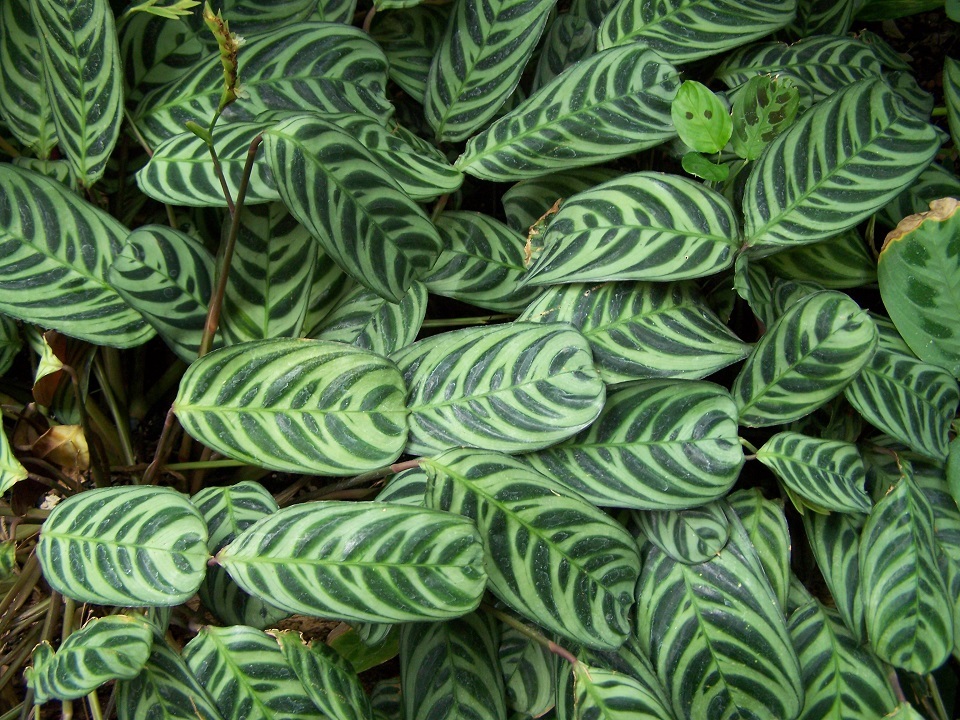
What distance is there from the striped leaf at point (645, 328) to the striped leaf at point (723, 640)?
0.23 meters

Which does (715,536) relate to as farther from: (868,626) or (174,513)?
(174,513)

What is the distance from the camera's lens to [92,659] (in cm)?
85

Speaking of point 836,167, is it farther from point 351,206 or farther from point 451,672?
point 451,672

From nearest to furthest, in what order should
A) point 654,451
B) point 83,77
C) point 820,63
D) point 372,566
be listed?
point 372,566, point 654,451, point 83,77, point 820,63

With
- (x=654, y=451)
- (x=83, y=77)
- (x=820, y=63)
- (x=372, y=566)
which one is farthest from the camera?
(x=820, y=63)

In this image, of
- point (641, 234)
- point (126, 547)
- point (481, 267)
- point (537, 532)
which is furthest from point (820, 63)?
point (126, 547)

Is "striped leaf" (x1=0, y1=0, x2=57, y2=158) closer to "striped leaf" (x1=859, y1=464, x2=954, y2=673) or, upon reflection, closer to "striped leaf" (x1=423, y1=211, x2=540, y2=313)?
"striped leaf" (x1=423, y1=211, x2=540, y2=313)

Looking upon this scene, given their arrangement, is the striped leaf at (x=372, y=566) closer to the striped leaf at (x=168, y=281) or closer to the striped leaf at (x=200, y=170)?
the striped leaf at (x=168, y=281)

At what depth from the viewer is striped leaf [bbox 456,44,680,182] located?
1039mm

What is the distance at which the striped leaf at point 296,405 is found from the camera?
916 mm

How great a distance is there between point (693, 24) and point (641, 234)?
0.37 m

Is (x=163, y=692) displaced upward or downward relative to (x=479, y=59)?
Result: downward

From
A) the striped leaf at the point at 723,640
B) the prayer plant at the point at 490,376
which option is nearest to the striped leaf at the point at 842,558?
the prayer plant at the point at 490,376

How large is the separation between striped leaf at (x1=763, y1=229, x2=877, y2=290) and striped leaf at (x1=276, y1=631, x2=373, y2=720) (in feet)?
2.73
